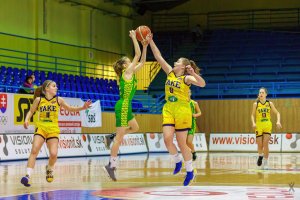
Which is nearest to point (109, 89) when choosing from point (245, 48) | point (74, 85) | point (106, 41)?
point (74, 85)

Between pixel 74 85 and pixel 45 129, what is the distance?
19.0 meters

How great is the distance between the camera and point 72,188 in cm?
1107

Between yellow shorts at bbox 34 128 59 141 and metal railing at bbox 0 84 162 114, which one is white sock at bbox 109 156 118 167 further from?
metal railing at bbox 0 84 162 114

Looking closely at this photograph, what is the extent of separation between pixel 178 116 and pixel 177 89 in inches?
18.6

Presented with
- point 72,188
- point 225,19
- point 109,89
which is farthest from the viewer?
point 225,19

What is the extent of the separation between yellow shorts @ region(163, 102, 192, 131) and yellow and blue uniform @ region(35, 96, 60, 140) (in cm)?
Answer: 212

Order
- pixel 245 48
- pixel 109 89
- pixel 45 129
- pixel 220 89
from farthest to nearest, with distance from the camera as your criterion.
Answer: pixel 245 48 < pixel 220 89 < pixel 109 89 < pixel 45 129

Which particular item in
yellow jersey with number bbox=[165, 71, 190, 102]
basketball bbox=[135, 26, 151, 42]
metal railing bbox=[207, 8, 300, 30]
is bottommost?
yellow jersey with number bbox=[165, 71, 190, 102]

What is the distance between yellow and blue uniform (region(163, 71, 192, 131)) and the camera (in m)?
11.4

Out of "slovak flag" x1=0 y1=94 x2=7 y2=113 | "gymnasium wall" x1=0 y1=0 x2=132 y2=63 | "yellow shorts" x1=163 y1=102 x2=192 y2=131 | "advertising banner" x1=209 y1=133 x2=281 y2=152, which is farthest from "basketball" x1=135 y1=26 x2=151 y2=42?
"advertising banner" x1=209 y1=133 x2=281 y2=152

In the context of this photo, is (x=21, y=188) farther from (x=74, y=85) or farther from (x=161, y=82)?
Result: (x=161, y=82)

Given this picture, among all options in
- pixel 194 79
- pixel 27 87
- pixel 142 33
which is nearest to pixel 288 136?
pixel 27 87

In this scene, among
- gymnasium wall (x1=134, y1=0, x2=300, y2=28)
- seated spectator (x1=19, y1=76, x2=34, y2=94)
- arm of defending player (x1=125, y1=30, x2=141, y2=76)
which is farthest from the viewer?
gymnasium wall (x1=134, y1=0, x2=300, y2=28)

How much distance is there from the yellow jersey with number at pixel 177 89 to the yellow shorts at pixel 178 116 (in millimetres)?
91
